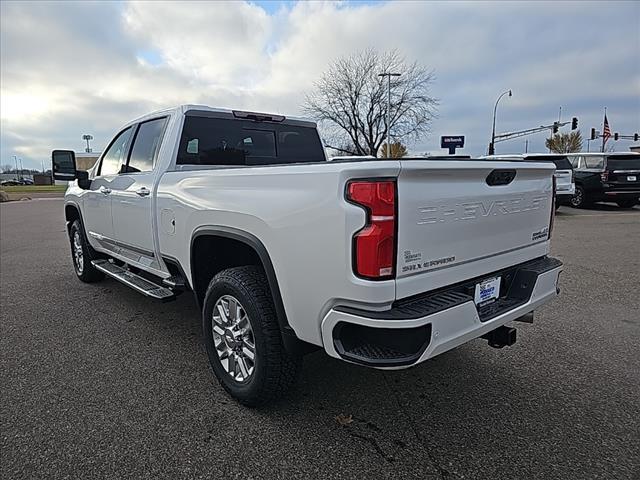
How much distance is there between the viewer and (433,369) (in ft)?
10.9

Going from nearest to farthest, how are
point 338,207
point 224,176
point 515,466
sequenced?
point 338,207 < point 515,466 < point 224,176

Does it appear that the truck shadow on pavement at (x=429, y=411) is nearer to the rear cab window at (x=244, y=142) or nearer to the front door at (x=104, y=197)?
Result: the rear cab window at (x=244, y=142)

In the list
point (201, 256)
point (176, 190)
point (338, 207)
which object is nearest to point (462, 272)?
point (338, 207)

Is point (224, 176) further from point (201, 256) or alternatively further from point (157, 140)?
point (157, 140)

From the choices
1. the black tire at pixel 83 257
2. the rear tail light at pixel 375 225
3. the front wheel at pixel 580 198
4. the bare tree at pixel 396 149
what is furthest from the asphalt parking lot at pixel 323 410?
the bare tree at pixel 396 149

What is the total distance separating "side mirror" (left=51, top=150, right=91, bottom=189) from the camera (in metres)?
5.15

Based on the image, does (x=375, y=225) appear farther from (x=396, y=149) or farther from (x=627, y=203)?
(x=396, y=149)

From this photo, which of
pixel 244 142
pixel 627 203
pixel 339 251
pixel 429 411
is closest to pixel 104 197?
pixel 244 142

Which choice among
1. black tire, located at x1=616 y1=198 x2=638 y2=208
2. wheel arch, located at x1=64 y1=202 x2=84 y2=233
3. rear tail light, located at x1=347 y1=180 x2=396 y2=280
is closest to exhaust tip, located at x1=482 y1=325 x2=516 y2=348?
rear tail light, located at x1=347 y1=180 x2=396 y2=280

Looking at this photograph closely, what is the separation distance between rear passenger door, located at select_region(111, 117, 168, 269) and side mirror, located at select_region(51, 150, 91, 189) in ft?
3.53

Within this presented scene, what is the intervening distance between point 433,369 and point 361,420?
0.86 m

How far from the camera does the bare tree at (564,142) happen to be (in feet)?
170

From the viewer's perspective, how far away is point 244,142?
4.21 metres

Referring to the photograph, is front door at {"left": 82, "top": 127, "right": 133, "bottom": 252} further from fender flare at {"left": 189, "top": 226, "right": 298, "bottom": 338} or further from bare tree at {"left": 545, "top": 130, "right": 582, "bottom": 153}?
bare tree at {"left": 545, "top": 130, "right": 582, "bottom": 153}
